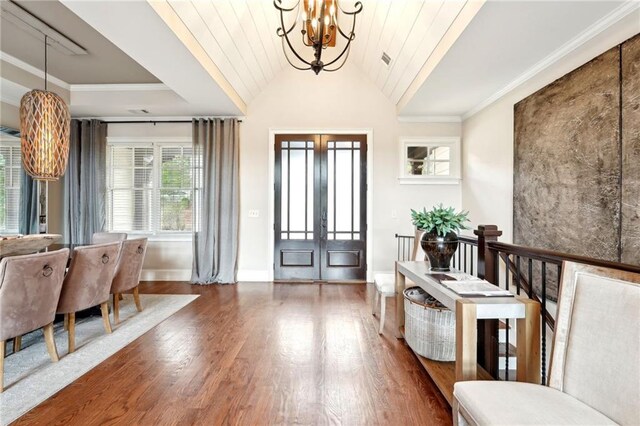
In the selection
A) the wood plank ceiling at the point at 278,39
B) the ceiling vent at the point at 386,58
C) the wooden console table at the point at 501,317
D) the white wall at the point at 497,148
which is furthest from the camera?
the ceiling vent at the point at 386,58

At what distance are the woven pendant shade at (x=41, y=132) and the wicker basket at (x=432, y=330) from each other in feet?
11.6

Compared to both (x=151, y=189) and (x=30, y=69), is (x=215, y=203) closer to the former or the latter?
(x=151, y=189)

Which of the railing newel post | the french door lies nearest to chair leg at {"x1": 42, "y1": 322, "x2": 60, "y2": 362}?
the french door

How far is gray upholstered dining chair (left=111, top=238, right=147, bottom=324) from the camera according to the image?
3.10 meters

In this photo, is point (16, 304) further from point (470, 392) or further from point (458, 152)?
point (458, 152)

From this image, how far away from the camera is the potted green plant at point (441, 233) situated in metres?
2.27

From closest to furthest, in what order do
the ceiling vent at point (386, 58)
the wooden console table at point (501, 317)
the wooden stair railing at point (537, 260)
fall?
1. the wooden stair railing at point (537, 260)
2. the wooden console table at point (501, 317)
3. the ceiling vent at point (386, 58)

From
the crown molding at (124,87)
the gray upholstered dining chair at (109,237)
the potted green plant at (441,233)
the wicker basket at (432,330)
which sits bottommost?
the wicker basket at (432,330)

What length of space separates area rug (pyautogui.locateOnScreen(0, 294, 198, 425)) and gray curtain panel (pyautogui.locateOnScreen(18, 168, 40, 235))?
8.73 ft

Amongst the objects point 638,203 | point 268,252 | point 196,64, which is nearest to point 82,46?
point 196,64

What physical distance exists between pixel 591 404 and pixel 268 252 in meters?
4.29

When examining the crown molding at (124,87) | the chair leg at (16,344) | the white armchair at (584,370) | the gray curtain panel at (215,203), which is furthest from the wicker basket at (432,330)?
the crown molding at (124,87)

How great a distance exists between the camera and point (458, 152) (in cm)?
489

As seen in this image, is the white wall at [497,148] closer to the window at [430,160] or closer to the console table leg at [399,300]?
the window at [430,160]
